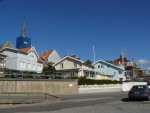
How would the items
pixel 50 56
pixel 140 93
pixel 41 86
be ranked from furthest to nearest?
pixel 50 56
pixel 41 86
pixel 140 93

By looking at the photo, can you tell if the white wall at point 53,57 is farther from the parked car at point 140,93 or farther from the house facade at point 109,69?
the parked car at point 140,93

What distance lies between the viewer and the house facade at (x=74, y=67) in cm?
7675

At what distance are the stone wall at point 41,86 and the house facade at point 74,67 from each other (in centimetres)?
3034

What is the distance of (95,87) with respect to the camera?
1966 inches

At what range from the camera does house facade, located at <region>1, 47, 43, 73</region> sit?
68875 millimetres

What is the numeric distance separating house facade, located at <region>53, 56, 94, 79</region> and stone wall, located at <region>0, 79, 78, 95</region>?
99.6 ft

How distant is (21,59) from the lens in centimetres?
7044

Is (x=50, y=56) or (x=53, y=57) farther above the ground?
(x=50, y=56)

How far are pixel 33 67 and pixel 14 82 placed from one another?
34.3m

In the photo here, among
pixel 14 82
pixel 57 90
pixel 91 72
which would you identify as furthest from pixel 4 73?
pixel 91 72

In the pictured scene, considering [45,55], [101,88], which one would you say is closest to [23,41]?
[45,55]

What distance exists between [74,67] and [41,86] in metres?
37.0

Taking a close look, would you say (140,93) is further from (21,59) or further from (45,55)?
(45,55)

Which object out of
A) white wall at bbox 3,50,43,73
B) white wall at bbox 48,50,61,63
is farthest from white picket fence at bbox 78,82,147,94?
white wall at bbox 48,50,61,63
